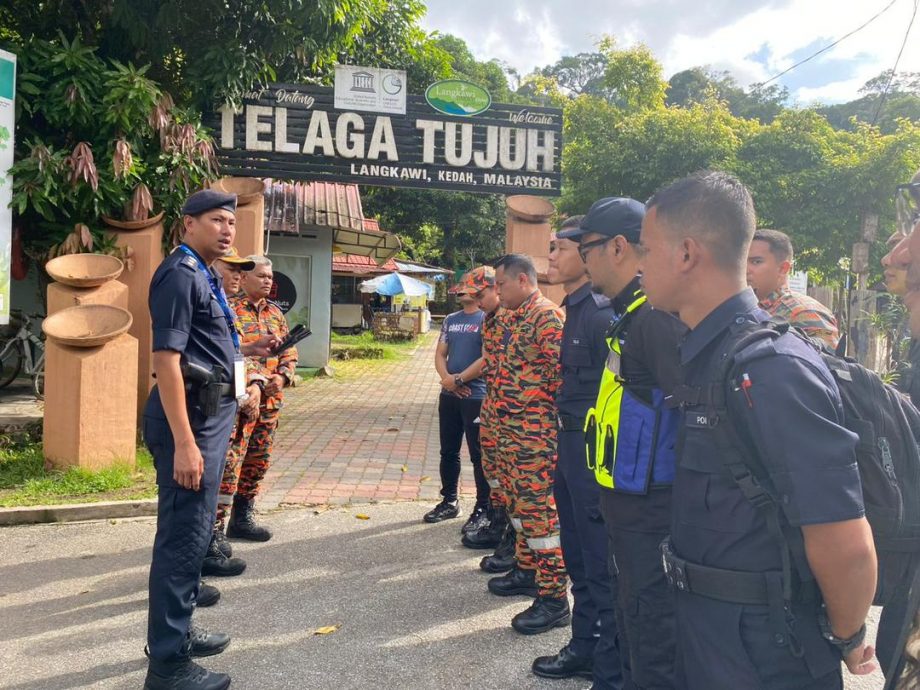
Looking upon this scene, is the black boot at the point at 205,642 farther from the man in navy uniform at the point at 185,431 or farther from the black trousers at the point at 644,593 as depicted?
the black trousers at the point at 644,593

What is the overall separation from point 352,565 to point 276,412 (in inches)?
45.4

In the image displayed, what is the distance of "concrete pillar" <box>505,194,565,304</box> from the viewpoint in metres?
8.30

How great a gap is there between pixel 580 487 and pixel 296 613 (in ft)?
6.02

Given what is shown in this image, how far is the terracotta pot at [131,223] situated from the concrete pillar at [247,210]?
1055 mm

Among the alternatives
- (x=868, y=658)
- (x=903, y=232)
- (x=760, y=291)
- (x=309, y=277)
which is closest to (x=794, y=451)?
(x=868, y=658)

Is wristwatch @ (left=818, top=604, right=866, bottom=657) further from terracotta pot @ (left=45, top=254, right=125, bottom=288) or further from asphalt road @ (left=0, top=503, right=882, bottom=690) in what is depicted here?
terracotta pot @ (left=45, top=254, right=125, bottom=288)

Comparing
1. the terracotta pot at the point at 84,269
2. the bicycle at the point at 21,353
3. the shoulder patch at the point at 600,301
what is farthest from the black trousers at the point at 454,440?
the bicycle at the point at 21,353

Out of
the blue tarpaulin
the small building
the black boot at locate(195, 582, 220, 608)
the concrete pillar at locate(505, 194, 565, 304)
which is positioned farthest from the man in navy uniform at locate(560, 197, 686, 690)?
the blue tarpaulin

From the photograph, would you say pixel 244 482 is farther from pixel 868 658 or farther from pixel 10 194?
pixel 868 658

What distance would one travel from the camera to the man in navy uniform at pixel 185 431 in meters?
2.86

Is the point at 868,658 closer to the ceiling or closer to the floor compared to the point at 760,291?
closer to the floor

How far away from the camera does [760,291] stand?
12.7ft

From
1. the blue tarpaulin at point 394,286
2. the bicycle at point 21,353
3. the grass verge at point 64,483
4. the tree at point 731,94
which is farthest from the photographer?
the tree at point 731,94

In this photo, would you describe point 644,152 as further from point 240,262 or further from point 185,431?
point 185,431
